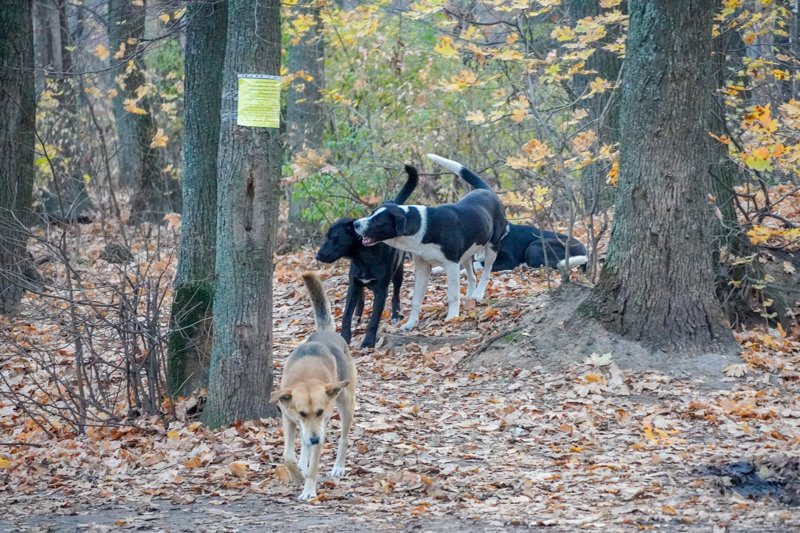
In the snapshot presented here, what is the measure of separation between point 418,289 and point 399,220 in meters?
0.94

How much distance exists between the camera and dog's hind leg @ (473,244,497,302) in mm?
12234

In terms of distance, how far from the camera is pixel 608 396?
8.24 metres

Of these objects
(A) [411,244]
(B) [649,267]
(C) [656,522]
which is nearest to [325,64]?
(A) [411,244]

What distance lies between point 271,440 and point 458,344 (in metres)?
3.42

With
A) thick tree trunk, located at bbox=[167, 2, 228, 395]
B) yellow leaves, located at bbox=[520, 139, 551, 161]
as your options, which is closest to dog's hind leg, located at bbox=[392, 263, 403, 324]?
yellow leaves, located at bbox=[520, 139, 551, 161]

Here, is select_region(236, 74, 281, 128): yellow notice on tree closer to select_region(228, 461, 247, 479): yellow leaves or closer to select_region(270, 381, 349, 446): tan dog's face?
select_region(270, 381, 349, 446): tan dog's face

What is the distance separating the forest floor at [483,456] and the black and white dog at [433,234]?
1266mm

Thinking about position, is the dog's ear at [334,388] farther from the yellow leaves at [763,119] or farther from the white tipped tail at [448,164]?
the white tipped tail at [448,164]

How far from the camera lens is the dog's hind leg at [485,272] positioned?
12.2m

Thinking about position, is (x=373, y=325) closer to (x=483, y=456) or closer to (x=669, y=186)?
(x=669, y=186)

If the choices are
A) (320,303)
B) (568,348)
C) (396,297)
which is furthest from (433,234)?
(320,303)

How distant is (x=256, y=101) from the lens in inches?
288

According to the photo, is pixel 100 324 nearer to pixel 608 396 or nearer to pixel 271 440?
pixel 271 440

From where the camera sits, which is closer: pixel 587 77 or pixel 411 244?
pixel 411 244
